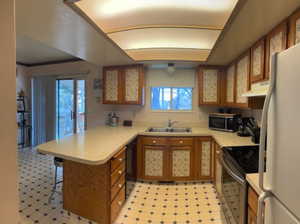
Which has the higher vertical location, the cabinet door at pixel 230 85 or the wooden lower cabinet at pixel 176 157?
the cabinet door at pixel 230 85

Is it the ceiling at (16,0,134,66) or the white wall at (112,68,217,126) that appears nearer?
the ceiling at (16,0,134,66)

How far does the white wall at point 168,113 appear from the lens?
12.0 feet

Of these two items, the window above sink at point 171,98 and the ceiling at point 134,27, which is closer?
the ceiling at point 134,27

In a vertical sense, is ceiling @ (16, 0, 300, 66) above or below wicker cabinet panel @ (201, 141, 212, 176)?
above

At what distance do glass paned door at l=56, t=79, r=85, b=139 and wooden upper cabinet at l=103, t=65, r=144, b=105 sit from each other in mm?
966

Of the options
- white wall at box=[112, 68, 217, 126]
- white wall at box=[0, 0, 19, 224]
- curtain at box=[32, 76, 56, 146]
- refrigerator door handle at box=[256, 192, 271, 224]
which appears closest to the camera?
white wall at box=[0, 0, 19, 224]

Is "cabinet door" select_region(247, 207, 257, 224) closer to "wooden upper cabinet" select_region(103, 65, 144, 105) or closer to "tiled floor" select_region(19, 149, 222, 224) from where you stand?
"tiled floor" select_region(19, 149, 222, 224)

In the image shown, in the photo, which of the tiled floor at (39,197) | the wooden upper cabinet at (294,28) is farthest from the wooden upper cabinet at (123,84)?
the wooden upper cabinet at (294,28)

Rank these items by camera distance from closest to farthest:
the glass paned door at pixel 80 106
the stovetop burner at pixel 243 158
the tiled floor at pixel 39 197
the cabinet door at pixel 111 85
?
the stovetop burner at pixel 243 158 < the tiled floor at pixel 39 197 < the cabinet door at pixel 111 85 < the glass paned door at pixel 80 106

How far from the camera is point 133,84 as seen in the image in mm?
3408

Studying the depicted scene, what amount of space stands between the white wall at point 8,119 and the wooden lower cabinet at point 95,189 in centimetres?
115

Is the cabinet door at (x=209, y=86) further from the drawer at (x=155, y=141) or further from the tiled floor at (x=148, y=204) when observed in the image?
the tiled floor at (x=148, y=204)

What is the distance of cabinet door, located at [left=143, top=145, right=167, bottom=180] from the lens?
9.81 ft

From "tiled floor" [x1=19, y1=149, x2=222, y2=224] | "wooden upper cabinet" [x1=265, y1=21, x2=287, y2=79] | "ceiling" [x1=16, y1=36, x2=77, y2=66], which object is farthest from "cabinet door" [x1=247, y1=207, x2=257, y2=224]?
Answer: "ceiling" [x1=16, y1=36, x2=77, y2=66]
